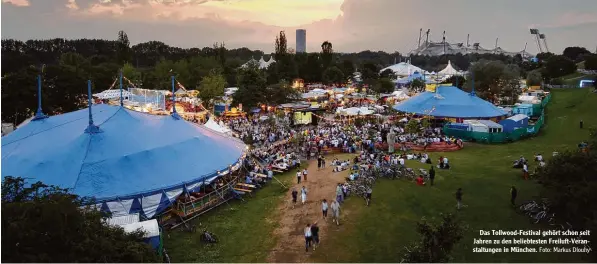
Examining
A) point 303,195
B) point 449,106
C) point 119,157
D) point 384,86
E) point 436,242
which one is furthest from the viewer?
point 384,86

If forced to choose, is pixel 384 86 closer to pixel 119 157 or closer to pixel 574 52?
pixel 119 157

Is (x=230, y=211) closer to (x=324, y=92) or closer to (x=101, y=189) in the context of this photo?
(x=101, y=189)

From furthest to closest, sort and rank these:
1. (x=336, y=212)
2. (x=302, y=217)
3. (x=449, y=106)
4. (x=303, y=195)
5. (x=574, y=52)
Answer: (x=574, y=52), (x=449, y=106), (x=303, y=195), (x=302, y=217), (x=336, y=212)

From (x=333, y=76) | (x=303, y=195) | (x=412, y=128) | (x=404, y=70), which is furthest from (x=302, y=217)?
(x=404, y=70)

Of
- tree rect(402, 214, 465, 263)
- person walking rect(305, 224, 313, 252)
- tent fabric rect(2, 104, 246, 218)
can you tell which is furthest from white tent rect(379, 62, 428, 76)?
tree rect(402, 214, 465, 263)

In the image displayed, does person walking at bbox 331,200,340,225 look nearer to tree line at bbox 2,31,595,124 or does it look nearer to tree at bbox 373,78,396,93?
tree line at bbox 2,31,595,124

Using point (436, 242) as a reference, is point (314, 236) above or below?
below

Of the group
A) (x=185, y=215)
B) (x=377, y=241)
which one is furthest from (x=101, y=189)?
(x=377, y=241)
